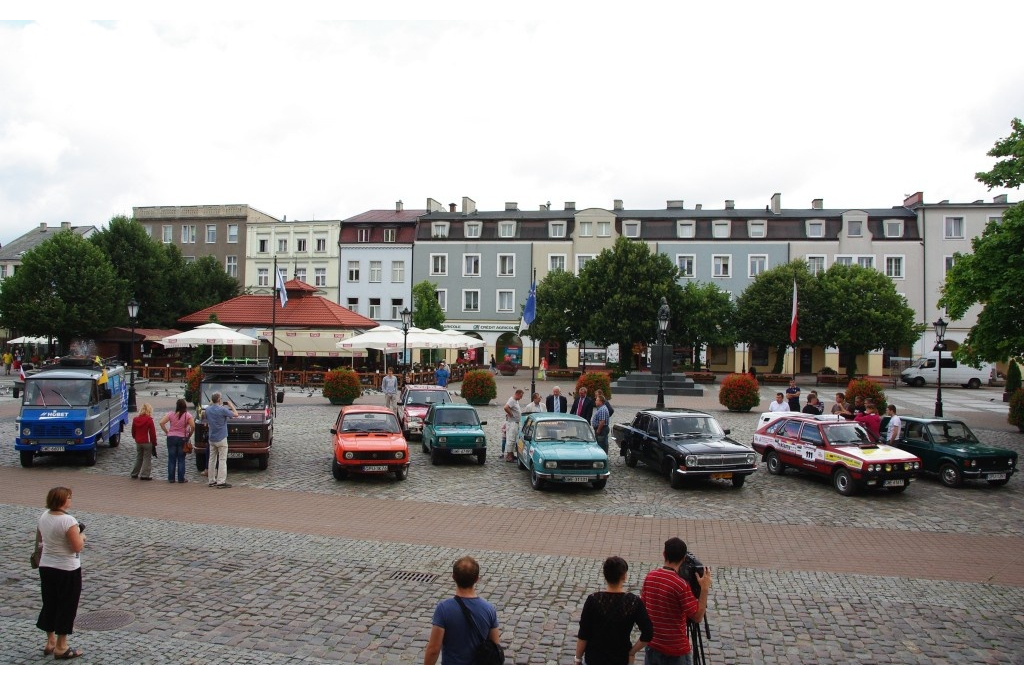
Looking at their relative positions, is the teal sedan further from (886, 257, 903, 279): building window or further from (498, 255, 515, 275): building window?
(886, 257, 903, 279): building window

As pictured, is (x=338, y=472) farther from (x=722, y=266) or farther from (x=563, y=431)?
(x=722, y=266)

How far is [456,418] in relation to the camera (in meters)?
17.9

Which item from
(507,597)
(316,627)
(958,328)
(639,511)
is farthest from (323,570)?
(958,328)

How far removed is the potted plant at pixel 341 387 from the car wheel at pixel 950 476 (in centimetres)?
2109

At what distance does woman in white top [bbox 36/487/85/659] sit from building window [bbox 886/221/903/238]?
63.2 meters

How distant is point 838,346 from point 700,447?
136 feet

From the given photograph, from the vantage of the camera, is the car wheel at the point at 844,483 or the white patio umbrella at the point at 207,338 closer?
the car wheel at the point at 844,483

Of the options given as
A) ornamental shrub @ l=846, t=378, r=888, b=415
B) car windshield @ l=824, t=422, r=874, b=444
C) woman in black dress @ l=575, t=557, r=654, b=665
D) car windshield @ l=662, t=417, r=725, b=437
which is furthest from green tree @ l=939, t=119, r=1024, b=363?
woman in black dress @ l=575, t=557, r=654, b=665

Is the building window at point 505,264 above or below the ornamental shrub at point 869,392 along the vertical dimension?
above

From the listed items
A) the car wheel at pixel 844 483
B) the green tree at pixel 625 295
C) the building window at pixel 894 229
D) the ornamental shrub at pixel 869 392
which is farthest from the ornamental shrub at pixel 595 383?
the building window at pixel 894 229

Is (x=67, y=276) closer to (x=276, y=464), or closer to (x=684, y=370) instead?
(x=276, y=464)

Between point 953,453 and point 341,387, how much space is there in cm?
2148

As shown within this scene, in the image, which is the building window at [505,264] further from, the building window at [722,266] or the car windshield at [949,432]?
the car windshield at [949,432]

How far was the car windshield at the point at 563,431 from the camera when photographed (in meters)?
15.4
